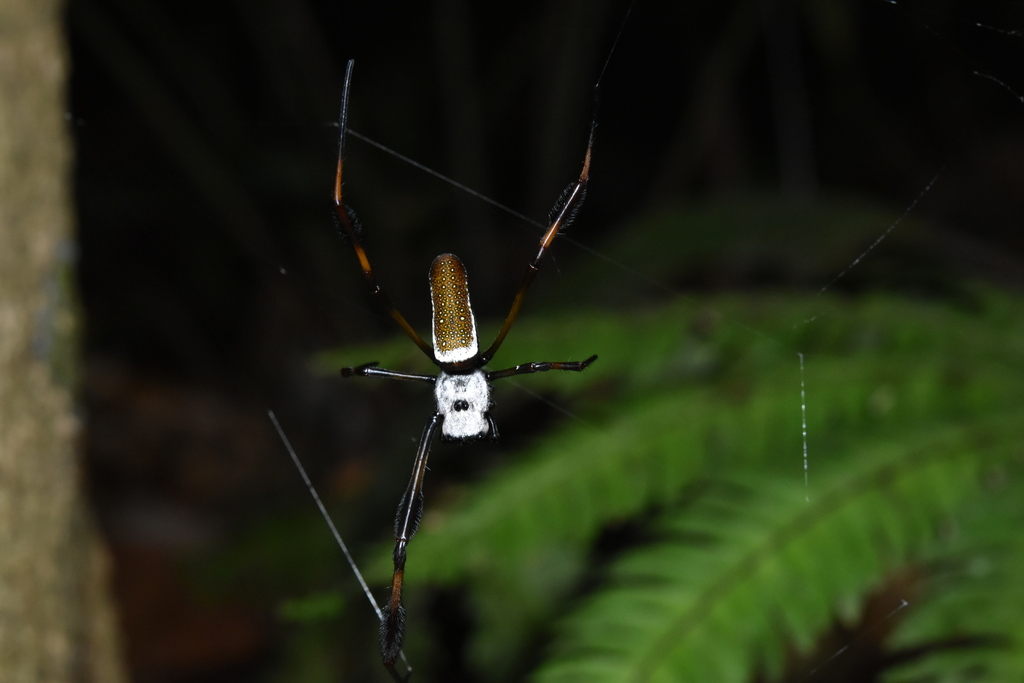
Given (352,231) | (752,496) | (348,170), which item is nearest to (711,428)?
(752,496)

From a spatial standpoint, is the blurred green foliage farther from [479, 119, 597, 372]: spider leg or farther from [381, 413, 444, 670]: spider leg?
[479, 119, 597, 372]: spider leg

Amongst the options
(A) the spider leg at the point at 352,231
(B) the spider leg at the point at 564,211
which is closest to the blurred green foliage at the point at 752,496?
(A) the spider leg at the point at 352,231

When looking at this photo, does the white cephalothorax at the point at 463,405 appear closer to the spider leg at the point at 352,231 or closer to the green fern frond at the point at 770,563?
the spider leg at the point at 352,231

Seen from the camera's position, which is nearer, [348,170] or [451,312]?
[451,312]

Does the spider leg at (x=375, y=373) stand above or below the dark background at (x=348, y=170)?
below

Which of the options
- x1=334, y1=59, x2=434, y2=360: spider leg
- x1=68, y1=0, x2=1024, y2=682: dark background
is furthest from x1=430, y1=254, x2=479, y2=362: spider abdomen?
x1=68, y1=0, x2=1024, y2=682: dark background

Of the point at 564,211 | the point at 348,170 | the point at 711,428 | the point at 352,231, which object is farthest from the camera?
the point at 348,170

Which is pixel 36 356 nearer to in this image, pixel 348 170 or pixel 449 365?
pixel 449 365
